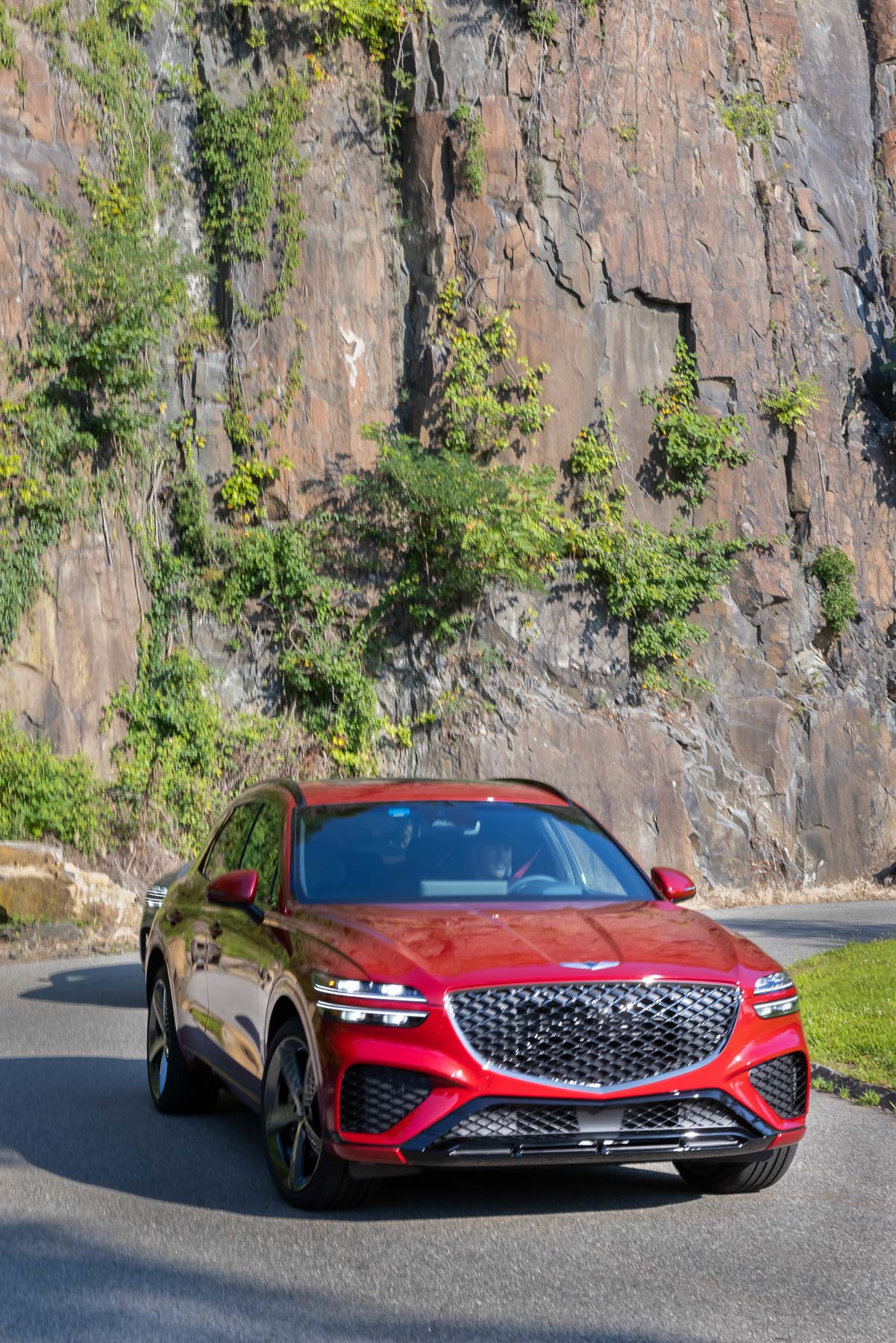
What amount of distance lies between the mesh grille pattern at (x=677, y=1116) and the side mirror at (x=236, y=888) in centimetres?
187

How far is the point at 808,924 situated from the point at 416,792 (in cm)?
1270

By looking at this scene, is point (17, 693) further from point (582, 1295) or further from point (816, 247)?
point (816, 247)

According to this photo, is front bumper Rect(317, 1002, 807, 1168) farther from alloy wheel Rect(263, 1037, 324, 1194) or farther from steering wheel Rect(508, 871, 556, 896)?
steering wheel Rect(508, 871, 556, 896)

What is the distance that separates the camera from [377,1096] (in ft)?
16.9

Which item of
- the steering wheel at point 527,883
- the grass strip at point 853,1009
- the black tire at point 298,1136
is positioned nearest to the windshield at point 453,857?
the steering wheel at point 527,883

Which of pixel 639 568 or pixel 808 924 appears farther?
pixel 639 568

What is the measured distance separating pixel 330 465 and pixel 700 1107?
20.9 metres

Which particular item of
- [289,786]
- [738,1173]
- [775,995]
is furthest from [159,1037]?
[775,995]

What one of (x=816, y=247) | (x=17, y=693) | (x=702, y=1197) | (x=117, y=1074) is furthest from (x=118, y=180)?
(x=702, y=1197)

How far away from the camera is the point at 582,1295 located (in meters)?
4.50

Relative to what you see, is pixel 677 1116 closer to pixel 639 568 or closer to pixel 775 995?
pixel 775 995

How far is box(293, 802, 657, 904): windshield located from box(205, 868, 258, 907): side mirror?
0.70 ft

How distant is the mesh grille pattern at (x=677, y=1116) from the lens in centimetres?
527

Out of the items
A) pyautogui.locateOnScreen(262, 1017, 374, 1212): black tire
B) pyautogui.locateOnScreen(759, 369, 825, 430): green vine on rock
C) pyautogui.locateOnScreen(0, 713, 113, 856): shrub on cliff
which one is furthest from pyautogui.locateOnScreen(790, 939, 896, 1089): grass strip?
pyautogui.locateOnScreen(759, 369, 825, 430): green vine on rock
